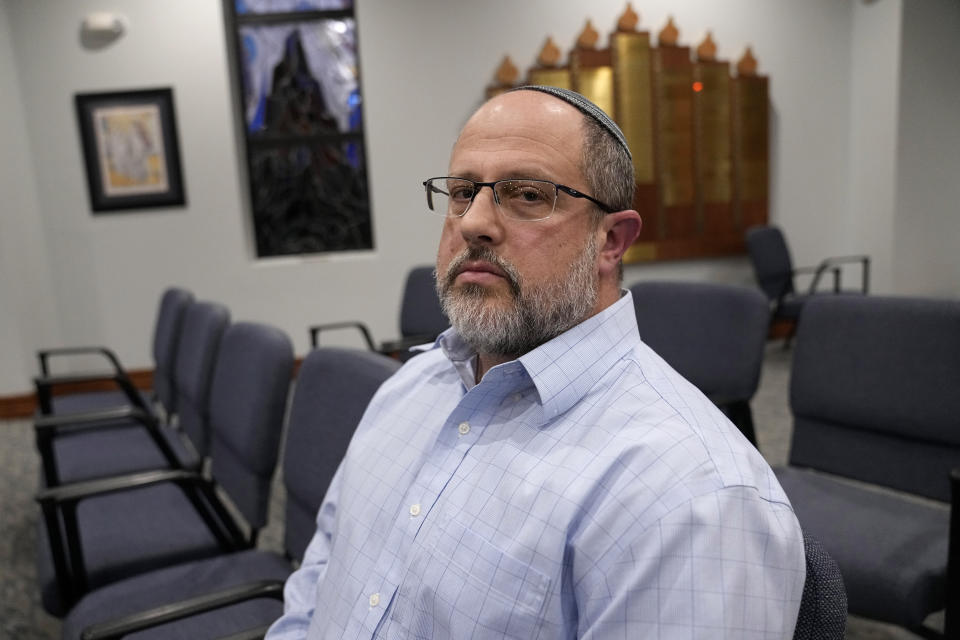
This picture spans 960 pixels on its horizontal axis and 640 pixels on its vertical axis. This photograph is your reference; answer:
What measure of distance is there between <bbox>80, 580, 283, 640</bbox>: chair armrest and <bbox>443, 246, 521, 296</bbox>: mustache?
24.7 inches

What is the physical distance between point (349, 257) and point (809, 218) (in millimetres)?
3552

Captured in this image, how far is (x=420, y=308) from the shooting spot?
3203 millimetres

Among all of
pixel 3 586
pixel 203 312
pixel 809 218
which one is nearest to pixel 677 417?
pixel 203 312

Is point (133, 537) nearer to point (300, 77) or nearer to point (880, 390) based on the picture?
point (880, 390)

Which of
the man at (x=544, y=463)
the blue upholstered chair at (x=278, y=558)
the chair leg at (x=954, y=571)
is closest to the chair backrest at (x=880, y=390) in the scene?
the chair leg at (x=954, y=571)

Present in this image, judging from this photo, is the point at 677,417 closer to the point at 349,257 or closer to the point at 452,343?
the point at 452,343

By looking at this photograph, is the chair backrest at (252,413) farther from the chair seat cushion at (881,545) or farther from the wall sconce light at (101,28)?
the wall sconce light at (101,28)

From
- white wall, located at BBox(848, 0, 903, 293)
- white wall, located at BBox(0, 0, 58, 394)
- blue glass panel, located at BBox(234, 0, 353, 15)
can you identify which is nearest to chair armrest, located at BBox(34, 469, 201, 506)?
white wall, located at BBox(0, 0, 58, 394)

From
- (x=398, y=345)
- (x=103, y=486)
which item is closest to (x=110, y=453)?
(x=103, y=486)

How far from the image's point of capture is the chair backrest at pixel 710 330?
6.31 feet

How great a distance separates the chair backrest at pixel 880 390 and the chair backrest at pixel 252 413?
4.24 feet

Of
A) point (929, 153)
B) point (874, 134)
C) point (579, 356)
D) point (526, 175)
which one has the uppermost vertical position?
point (874, 134)

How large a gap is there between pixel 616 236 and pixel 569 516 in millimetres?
407

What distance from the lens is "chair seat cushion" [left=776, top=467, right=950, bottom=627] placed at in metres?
1.29
